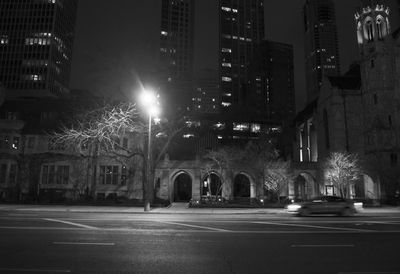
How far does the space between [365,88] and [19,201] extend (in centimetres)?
5629

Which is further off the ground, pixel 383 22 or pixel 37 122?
pixel 383 22

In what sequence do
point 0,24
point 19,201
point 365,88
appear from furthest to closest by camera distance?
point 0,24 → point 365,88 → point 19,201

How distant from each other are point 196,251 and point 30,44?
157 meters

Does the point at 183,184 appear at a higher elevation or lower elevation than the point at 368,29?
lower

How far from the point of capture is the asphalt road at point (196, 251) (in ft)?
25.3

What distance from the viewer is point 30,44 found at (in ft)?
465

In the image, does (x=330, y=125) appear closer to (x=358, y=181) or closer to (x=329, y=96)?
(x=329, y=96)

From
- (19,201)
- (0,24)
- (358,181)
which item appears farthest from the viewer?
(0,24)

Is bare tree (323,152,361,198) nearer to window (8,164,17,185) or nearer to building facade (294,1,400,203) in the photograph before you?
building facade (294,1,400,203)

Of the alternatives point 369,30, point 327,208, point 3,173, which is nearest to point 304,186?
point 369,30

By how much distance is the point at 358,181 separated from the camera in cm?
5241

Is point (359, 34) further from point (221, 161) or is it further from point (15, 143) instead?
point (15, 143)

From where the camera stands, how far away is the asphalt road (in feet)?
25.3

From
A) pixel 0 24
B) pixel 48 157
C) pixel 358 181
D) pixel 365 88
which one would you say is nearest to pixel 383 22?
pixel 365 88
